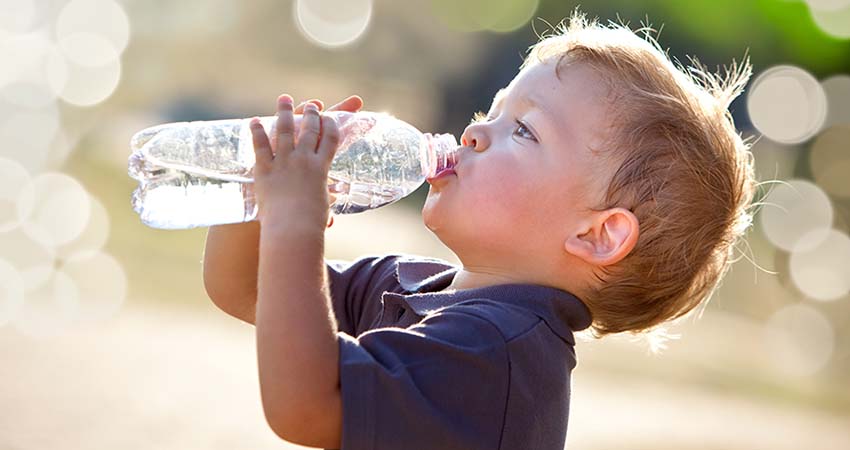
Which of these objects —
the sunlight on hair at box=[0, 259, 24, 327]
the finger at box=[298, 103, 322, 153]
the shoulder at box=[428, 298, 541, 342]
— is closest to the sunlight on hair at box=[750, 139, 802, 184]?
the sunlight on hair at box=[0, 259, 24, 327]

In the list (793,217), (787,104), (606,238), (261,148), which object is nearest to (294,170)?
(261,148)

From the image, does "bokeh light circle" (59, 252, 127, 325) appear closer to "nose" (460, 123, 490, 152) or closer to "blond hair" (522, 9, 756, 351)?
"nose" (460, 123, 490, 152)

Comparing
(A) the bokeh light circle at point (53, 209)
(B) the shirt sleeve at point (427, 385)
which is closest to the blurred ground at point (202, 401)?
(A) the bokeh light circle at point (53, 209)

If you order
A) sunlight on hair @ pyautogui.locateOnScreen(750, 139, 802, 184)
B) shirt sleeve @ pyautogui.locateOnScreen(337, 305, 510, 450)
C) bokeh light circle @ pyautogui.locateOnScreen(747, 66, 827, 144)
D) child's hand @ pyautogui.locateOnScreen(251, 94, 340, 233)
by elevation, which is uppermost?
bokeh light circle @ pyautogui.locateOnScreen(747, 66, 827, 144)

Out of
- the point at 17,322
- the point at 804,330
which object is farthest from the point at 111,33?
the point at 804,330

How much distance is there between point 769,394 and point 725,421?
1.28m

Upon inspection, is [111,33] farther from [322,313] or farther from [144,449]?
[322,313]

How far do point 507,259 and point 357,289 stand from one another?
403 millimetres

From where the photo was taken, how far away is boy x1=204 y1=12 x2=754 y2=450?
178cm

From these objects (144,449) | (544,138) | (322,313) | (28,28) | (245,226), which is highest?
(28,28)

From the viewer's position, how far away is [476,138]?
2.28 m

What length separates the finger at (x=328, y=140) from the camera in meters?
1.99

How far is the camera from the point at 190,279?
25.2ft

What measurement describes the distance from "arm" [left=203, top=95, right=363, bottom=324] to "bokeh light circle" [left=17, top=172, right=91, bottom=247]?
606cm
